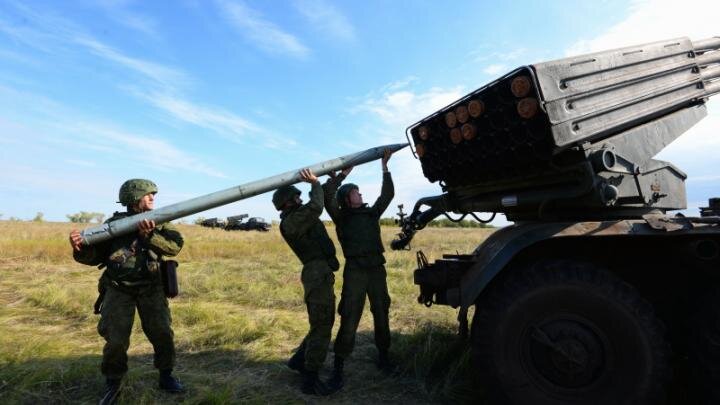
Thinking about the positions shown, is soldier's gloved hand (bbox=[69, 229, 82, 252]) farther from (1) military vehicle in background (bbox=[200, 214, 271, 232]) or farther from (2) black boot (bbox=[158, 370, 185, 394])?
(1) military vehicle in background (bbox=[200, 214, 271, 232])

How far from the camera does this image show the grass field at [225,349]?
4070 millimetres

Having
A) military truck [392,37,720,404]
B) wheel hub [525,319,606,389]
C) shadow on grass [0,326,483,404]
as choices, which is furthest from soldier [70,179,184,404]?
wheel hub [525,319,606,389]

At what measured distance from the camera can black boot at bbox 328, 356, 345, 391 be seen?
14.2 feet

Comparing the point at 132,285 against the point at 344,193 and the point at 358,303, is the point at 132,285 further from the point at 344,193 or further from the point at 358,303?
the point at 344,193

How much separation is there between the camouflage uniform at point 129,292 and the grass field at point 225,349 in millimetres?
369

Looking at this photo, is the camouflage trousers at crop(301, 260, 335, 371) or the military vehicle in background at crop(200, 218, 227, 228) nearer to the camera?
the camouflage trousers at crop(301, 260, 335, 371)

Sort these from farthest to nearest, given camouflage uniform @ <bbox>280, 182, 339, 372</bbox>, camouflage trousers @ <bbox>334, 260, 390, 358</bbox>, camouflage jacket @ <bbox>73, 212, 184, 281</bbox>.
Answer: camouflage trousers @ <bbox>334, 260, 390, 358</bbox>, camouflage uniform @ <bbox>280, 182, 339, 372</bbox>, camouflage jacket @ <bbox>73, 212, 184, 281</bbox>

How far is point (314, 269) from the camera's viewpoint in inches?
176

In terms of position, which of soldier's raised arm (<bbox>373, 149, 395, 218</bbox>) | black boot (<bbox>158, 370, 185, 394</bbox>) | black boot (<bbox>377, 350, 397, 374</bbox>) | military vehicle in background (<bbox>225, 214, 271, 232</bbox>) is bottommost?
black boot (<bbox>377, 350, 397, 374</bbox>)

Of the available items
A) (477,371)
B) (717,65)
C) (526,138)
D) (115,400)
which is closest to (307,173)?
(526,138)

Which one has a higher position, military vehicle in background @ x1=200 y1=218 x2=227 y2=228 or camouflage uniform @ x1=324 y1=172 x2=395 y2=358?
military vehicle in background @ x1=200 y1=218 x2=227 y2=228

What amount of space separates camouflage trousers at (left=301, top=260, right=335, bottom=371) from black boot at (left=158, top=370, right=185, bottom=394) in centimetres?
113

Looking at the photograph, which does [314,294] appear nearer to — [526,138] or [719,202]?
[526,138]

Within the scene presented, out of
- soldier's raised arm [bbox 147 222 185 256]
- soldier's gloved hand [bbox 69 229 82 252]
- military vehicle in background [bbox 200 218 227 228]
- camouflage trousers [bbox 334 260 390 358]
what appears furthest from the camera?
military vehicle in background [bbox 200 218 227 228]
